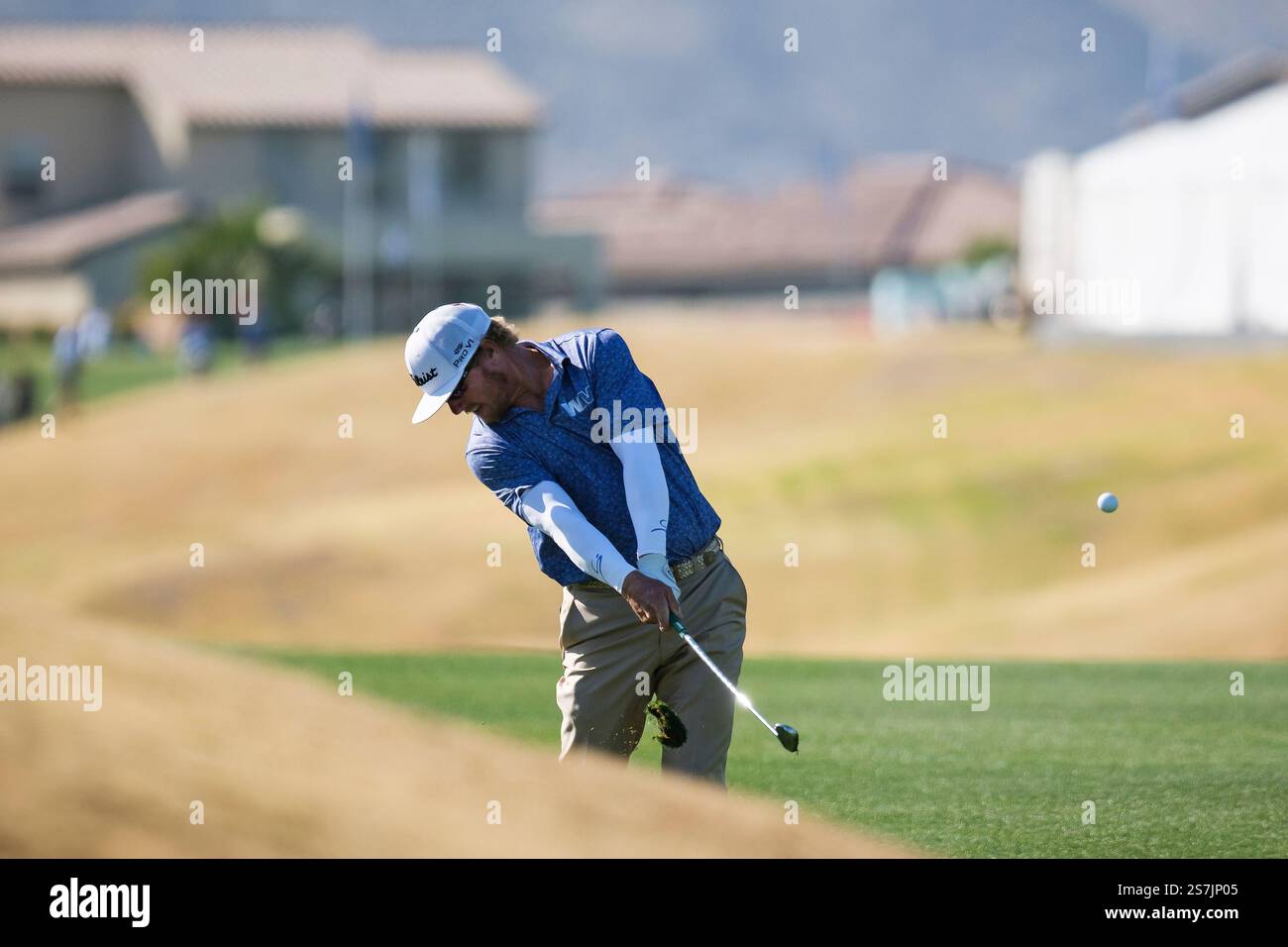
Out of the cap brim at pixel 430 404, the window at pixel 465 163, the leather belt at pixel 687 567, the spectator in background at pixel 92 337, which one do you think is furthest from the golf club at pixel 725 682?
the window at pixel 465 163

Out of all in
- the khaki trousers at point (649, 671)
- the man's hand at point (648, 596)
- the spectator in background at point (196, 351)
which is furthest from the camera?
the spectator in background at point (196, 351)

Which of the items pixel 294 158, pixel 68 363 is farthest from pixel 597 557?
pixel 294 158

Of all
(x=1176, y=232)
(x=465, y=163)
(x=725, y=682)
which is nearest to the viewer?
(x=725, y=682)

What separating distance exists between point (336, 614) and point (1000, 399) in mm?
11513

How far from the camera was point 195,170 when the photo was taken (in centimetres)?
7369

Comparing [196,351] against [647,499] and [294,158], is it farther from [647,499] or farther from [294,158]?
[647,499]

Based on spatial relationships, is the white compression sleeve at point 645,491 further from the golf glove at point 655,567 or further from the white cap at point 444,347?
the white cap at point 444,347

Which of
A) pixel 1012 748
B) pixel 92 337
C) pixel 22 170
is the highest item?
pixel 22 170

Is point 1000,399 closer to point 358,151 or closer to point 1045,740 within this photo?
point 1045,740

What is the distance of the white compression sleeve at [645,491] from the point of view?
6980mm

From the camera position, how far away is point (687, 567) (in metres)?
7.30

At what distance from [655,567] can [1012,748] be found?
15.5 ft

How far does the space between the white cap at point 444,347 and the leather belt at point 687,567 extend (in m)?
0.92

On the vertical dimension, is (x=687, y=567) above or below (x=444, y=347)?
below
